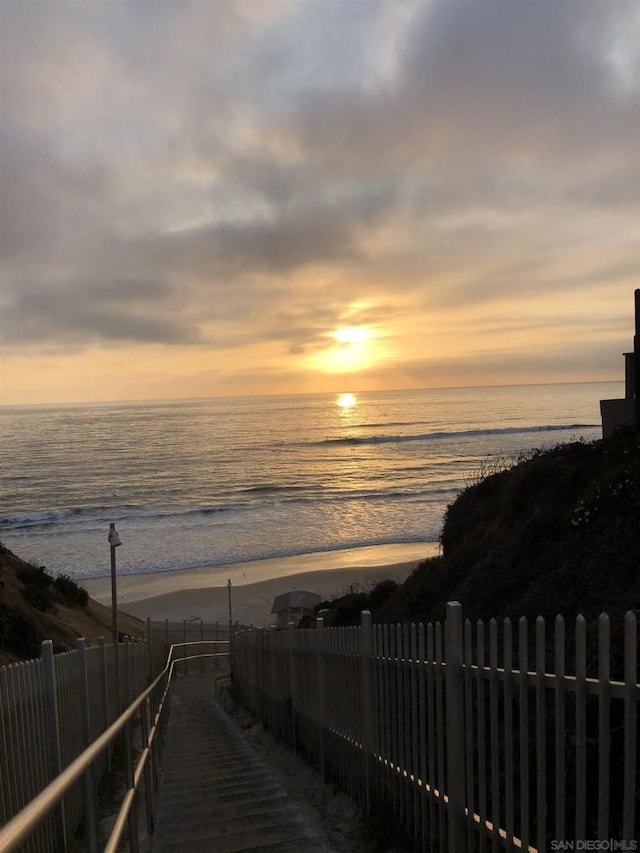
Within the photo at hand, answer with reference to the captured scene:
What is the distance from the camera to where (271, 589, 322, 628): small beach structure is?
2259 centimetres

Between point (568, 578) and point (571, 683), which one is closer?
point (571, 683)

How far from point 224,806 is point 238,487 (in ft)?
177

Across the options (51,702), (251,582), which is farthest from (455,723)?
(251,582)

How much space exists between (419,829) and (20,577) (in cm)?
2087

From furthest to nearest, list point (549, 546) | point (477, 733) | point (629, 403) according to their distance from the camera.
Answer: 1. point (629, 403)
2. point (549, 546)
3. point (477, 733)

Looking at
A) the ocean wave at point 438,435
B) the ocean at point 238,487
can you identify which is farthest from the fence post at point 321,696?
the ocean wave at point 438,435

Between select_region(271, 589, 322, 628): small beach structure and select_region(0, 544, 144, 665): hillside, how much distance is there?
4.63 metres

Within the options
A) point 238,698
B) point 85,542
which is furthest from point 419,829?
point 85,542

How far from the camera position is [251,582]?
31562 millimetres

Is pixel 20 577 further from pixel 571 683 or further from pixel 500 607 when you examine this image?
pixel 571 683

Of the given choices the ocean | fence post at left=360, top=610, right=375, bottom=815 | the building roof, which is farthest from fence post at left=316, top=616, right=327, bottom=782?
the building roof

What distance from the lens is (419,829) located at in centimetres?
438

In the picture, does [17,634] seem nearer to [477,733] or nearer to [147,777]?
[147,777]

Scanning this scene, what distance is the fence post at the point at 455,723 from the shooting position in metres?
3.79
